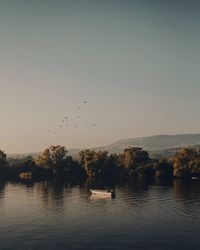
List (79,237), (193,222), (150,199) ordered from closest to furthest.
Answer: (79,237)
(193,222)
(150,199)

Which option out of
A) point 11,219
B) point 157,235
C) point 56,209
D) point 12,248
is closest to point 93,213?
point 56,209

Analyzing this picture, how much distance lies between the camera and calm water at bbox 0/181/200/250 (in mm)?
102188

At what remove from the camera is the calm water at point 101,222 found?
335 feet

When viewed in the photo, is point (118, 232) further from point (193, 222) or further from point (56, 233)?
point (193, 222)

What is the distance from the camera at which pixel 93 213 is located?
142 meters

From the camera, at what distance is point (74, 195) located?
626 feet

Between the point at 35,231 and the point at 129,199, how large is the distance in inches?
2554

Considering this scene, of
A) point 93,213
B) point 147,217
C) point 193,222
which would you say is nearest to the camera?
point 193,222

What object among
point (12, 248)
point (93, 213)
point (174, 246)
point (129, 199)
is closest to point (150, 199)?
point (129, 199)

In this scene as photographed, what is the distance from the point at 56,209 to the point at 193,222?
164ft

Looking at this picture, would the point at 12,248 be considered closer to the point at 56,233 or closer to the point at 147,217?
the point at 56,233

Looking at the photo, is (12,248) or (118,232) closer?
(12,248)

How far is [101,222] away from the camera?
126 m

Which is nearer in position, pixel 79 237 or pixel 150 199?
pixel 79 237
